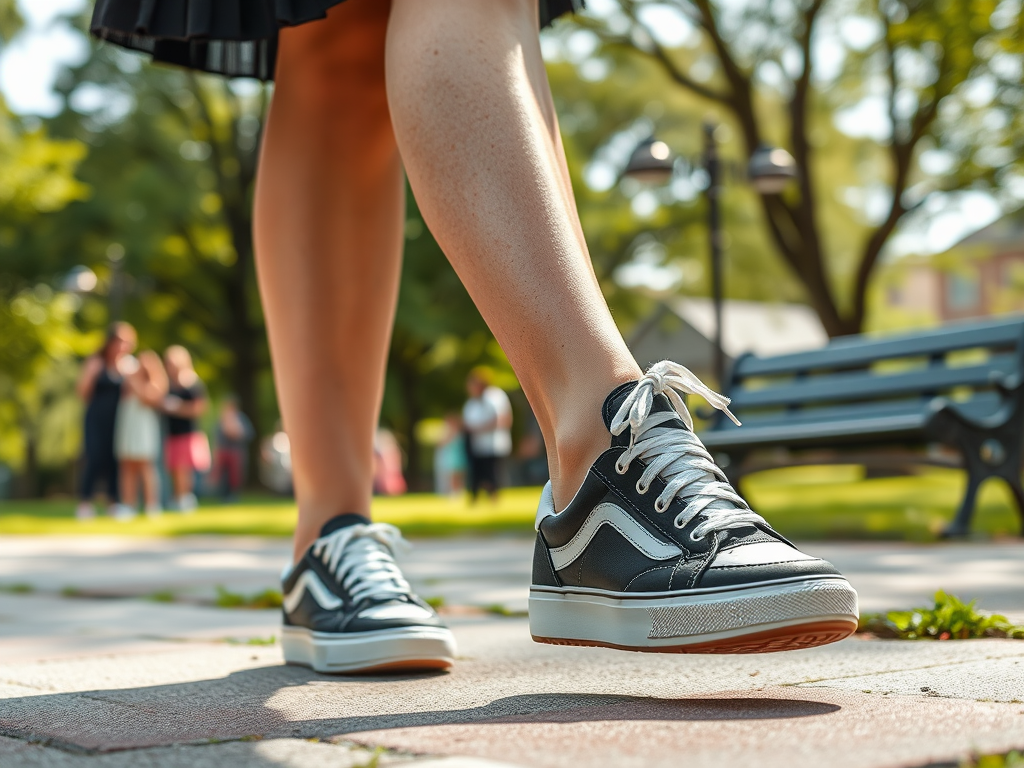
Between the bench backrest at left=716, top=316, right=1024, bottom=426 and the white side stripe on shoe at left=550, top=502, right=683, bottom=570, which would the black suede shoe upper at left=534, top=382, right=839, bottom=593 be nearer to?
Result: the white side stripe on shoe at left=550, top=502, right=683, bottom=570

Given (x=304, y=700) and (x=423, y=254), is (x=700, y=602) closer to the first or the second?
(x=304, y=700)

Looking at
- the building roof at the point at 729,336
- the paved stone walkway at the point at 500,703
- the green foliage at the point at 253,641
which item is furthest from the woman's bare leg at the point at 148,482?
the building roof at the point at 729,336

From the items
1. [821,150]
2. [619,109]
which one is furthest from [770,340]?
[821,150]

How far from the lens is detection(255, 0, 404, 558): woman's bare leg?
197cm

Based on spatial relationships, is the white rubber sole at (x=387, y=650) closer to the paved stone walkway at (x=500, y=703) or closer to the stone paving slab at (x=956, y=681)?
A: the paved stone walkway at (x=500, y=703)

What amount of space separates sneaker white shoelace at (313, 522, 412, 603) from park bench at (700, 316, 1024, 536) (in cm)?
375

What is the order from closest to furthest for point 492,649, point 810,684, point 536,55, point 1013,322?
Result: point 810,684 → point 536,55 → point 492,649 → point 1013,322

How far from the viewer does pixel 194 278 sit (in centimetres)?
2738

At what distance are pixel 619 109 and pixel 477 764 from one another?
30529 millimetres

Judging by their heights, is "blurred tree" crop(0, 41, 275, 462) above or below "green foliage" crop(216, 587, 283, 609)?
above

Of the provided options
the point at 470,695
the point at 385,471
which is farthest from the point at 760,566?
the point at 385,471

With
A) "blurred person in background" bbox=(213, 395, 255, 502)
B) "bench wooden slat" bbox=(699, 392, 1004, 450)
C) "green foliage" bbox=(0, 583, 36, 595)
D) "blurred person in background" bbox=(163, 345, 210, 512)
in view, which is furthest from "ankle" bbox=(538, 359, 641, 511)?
"blurred person in background" bbox=(213, 395, 255, 502)

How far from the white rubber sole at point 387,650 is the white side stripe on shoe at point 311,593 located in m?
0.06

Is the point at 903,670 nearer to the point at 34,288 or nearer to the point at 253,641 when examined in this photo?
the point at 253,641
